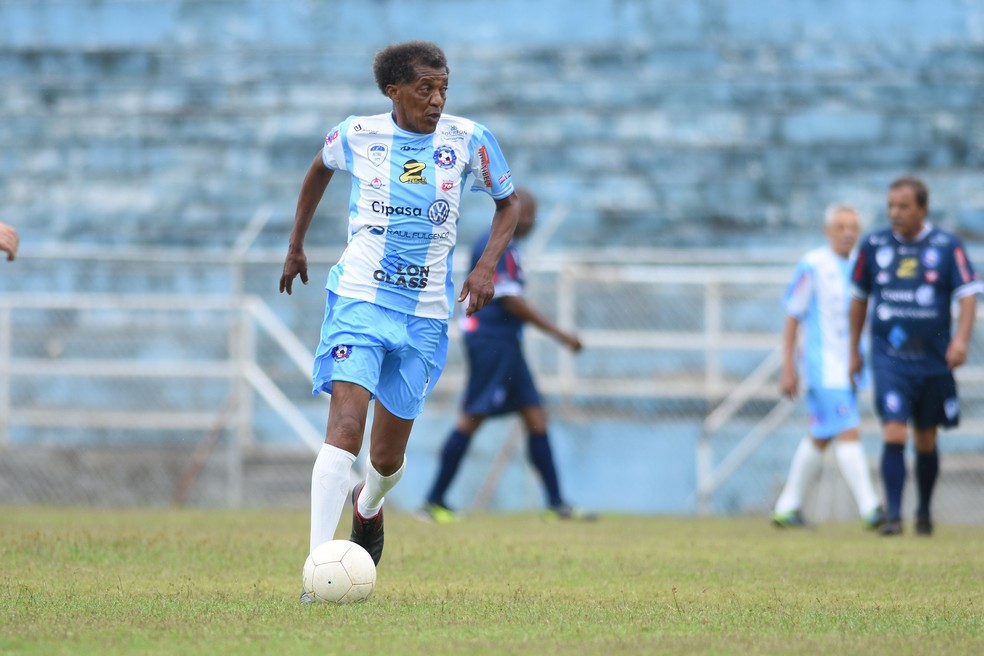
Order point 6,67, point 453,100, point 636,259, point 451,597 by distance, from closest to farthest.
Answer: point 451,597, point 636,259, point 453,100, point 6,67

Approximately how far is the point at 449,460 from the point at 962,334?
142 inches

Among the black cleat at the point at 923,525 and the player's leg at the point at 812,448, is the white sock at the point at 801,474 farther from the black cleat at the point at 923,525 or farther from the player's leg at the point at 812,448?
Result: the black cleat at the point at 923,525

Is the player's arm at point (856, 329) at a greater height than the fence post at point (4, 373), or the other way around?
the player's arm at point (856, 329)

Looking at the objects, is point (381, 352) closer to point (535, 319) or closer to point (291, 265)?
point (291, 265)

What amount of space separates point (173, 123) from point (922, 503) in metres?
10.7

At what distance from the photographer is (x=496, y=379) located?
10695 mm

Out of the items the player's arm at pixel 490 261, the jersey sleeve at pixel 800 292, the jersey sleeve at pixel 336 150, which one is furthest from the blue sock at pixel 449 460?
the jersey sleeve at pixel 336 150

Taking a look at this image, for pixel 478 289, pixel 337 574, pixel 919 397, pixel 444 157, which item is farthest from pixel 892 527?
pixel 337 574

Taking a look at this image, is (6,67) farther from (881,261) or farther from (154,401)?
(881,261)

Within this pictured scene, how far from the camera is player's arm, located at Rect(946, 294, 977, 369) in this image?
30.2 feet

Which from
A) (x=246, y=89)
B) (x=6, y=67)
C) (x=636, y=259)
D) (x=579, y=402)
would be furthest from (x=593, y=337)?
(x=6, y=67)

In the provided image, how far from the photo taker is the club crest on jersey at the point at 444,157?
6227 mm

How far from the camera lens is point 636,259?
14242 millimetres

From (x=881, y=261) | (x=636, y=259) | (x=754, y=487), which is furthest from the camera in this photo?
(x=636, y=259)
